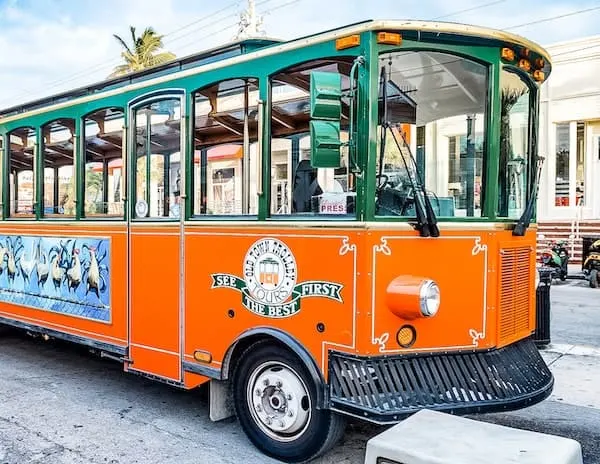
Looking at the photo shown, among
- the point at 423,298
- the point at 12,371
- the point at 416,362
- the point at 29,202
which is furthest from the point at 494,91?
the point at 12,371

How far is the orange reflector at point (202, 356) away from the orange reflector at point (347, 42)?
96.2 inches

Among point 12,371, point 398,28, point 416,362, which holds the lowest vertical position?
point 12,371

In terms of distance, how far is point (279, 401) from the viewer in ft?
14.3

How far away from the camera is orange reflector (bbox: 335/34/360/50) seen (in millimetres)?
3984

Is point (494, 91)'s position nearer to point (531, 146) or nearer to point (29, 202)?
point (531, 146)

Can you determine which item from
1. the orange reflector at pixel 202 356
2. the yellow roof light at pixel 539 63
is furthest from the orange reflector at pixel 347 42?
the orange reflector at pixel 202 356

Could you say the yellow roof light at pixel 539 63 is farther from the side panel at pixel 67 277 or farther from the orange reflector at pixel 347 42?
the side panel at pixel 67 277

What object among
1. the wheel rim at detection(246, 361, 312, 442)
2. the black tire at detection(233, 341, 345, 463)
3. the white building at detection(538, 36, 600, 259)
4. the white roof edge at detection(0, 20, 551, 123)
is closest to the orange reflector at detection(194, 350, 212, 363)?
the black tire at detection(233, 341, 345, 463)

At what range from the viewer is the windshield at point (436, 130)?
13.4 ft

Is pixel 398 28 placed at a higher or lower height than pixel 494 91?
higher

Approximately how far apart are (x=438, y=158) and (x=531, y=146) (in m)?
1.07

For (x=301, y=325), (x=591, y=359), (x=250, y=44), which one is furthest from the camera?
(x=591, y=359)

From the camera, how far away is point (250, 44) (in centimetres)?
475

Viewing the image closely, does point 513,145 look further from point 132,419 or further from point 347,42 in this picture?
point 132,419
